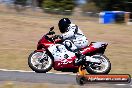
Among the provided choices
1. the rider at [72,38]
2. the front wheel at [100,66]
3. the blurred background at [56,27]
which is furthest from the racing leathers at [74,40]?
the blurred background at [56,27]

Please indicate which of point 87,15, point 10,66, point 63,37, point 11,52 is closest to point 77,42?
point 63,37

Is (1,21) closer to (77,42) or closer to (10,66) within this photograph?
(10,66)

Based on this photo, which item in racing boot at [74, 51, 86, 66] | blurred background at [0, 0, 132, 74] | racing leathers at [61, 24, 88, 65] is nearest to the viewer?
racing boot at [74, 51, 86, 66]

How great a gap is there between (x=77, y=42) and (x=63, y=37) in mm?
443

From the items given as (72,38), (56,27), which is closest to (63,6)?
(56,27)

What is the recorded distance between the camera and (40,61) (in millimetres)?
13102

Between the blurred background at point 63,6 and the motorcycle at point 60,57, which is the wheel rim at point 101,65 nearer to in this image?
the motorcycle at point 60,57

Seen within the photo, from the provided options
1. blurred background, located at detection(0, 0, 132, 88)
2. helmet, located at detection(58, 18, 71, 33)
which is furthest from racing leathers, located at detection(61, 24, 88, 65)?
blurred background, located at detection(0, 0, 132, 88)

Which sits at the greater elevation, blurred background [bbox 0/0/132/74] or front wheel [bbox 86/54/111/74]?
front wheel [bbox 86/54/111/74]

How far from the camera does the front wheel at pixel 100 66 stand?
42.8 ft

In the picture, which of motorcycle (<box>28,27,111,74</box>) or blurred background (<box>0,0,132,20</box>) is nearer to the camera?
motorcycle (<box>28,27,111,74</box>)

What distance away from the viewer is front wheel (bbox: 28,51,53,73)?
13.0 metres

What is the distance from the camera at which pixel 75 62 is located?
12945 millimetres

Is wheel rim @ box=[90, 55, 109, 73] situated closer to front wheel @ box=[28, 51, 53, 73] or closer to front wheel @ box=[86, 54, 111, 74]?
front wheel @ box=[86, 54, 111, 74]
